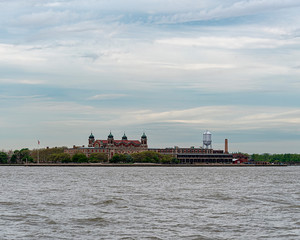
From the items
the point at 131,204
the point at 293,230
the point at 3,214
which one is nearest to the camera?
the point at 293,230

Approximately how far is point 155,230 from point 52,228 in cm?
584

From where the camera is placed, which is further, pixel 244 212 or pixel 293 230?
pixel 244 212

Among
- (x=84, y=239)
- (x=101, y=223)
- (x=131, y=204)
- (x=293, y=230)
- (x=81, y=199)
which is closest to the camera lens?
(x=84, y=239)

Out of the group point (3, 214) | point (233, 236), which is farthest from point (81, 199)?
point (233, 236)

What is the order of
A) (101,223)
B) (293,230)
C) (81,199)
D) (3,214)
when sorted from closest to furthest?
1. (293,230)
2. (101,223)
3. (3,214)
4. (81,199)

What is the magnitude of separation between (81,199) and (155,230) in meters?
19.2

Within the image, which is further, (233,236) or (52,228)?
(52,228)

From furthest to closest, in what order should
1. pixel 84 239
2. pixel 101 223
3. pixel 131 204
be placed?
pixel 131 204, pixel 101 223, pixel 84 239

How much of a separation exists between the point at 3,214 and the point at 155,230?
39.3 feet

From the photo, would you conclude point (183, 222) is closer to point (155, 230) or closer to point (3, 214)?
point (155, 230)

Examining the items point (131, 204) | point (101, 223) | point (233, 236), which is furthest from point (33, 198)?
point (233, 236)

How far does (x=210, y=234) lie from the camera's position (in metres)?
28.5

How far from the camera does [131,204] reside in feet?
141

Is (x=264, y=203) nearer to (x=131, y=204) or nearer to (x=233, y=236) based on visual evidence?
(x=131, y=204)
